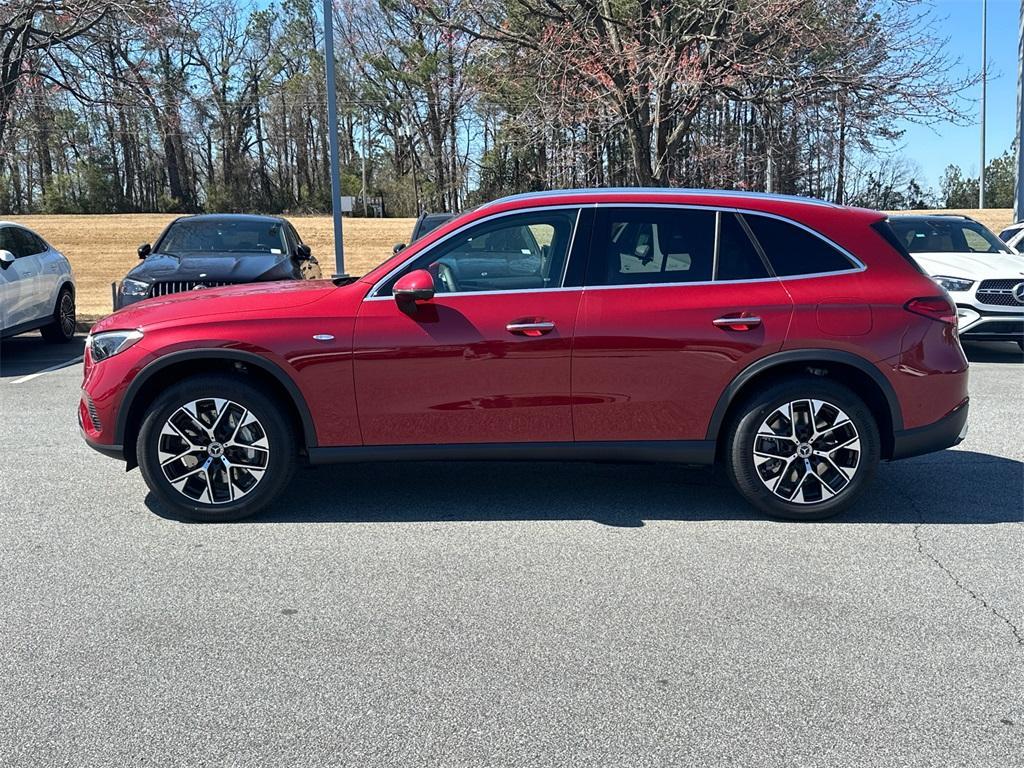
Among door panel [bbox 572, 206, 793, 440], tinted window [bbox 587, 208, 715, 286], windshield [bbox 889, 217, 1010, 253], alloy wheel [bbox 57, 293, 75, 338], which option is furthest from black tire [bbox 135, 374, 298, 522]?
windshield [bbox 889, 217, 1010, 253]

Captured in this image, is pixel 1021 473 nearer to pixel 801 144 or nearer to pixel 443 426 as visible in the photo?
pixel 443 426

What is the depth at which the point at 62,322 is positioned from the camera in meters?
12.9

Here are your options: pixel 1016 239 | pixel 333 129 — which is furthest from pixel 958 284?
pixel 333 129

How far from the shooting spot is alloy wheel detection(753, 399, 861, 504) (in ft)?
17.3

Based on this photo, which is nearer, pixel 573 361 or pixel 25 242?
pixel 573 361

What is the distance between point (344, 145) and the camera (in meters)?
57.1

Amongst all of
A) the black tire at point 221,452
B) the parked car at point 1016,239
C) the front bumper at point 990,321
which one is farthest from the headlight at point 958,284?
the black tire at point 221,452

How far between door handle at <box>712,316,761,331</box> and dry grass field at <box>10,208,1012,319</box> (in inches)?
847

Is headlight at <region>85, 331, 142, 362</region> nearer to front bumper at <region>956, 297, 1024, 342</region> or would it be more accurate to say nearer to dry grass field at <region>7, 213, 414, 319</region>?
front bumper at <region>956, 297, 1024, 342</region>

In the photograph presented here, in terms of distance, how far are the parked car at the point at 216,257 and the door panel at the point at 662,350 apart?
594cm

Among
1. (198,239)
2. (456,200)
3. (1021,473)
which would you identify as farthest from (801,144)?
(456,200)

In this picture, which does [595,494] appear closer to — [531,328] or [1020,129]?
[531,328]

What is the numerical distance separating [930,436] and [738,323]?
126 cm

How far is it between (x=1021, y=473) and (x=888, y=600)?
2.73m
